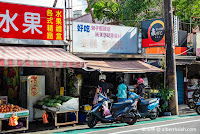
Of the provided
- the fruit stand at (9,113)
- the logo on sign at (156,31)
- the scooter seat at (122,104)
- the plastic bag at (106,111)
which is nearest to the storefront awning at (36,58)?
the fruit stand at (9,113)

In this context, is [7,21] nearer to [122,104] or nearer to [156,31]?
[122,104]

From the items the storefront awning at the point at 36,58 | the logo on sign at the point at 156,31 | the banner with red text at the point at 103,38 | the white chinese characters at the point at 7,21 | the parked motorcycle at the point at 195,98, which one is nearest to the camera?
the storefront awning at the point at 36,58

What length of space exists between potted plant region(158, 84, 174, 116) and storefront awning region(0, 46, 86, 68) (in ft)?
17.1

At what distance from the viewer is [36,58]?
992 cm

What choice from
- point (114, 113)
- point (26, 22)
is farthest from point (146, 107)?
point (26, 22)

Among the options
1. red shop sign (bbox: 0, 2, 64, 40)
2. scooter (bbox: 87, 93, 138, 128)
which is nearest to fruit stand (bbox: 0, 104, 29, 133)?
scooter (bbox: 87, 93, 138, 128)

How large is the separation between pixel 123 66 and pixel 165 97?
8.80ft

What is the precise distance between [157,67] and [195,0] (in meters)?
8.09

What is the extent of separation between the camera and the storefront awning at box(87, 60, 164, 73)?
1245 centimetres

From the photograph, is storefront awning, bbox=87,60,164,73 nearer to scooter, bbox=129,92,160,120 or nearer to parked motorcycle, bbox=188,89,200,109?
scooter, bbox=129,92,160,120

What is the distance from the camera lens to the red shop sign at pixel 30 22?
11.2 m

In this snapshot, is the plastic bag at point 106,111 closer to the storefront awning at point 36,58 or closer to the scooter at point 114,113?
the scooter at point 114,113

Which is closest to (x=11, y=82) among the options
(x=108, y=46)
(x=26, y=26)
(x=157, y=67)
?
(x=26, y=26)

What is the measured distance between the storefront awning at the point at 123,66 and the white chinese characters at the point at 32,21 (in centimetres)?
290
